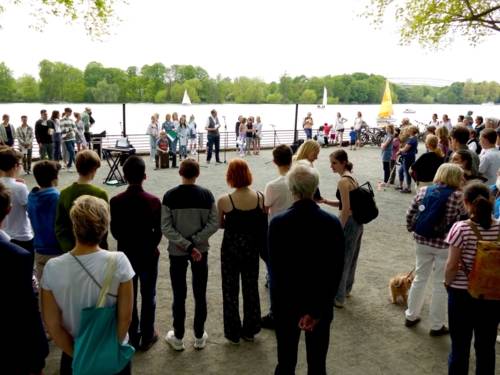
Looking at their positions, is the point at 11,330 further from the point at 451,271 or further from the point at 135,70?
the point at 135,70

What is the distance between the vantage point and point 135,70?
3041 centimetres

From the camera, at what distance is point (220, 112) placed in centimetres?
3170

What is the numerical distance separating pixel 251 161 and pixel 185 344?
12.4 m

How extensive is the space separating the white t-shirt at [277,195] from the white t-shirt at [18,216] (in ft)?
7.13

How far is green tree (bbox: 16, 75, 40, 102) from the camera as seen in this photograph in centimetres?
2194

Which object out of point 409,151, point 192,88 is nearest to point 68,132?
point 409,151

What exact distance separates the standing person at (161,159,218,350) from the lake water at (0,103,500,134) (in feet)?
50.1

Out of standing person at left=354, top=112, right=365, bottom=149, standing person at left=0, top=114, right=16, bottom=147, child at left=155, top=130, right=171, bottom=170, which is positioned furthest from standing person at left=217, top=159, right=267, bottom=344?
standing person at left=354, top=112, right=365, bottom=149

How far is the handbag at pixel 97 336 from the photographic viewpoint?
6.64 ft

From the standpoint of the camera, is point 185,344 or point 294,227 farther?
point 185,344

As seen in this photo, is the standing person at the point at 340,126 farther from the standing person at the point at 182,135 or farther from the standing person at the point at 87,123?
the standing person at the point at 87,123

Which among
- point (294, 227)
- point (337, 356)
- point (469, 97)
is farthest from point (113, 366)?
point (469, 97)

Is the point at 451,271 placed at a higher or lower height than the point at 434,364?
higher

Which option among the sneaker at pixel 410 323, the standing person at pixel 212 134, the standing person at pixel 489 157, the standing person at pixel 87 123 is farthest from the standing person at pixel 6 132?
the standing person at pixel 489 157
